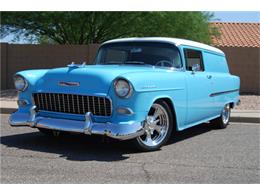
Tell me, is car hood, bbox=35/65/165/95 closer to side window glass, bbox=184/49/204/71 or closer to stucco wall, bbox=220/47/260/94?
side window glass, bbox=184/49/204/71

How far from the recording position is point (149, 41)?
281 inches

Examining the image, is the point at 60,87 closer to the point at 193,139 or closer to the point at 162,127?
the point at 162,127

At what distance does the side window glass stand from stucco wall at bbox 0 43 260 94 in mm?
7978

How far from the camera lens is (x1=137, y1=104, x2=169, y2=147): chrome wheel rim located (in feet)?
Answer: 20.0

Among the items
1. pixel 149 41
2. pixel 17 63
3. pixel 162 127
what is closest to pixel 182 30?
pixel 17 63

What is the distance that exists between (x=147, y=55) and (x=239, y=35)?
20285mm

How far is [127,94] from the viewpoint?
5613mm

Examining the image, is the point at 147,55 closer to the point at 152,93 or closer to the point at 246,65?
the point at 152,93

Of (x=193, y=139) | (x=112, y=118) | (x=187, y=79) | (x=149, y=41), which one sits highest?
(x=149, y=41)

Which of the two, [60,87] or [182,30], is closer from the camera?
[60,87]

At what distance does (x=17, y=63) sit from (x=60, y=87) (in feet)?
35.5

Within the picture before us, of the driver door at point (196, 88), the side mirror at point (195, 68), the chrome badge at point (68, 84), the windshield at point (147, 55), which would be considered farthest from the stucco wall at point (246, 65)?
the chrome badge at point (68, 84)

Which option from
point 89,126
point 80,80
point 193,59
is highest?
point 193,59

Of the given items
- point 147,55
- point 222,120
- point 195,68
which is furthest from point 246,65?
point 147,55
